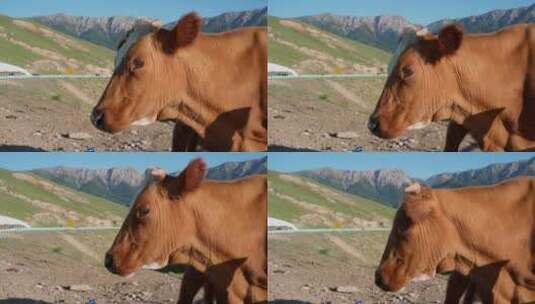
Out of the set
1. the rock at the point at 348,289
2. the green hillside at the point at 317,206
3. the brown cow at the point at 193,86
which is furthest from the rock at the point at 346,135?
the rock at the point at 348,289

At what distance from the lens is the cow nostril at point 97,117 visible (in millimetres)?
4176

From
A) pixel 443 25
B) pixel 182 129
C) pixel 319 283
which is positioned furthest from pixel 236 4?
pixel 319 283

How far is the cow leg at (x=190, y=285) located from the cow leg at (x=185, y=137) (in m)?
0.54

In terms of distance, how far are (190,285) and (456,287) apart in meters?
1.17

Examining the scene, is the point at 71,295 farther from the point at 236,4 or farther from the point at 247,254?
the point at 236,4

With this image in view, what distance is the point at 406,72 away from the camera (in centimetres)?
421

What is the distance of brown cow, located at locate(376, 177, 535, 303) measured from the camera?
13.5 ft

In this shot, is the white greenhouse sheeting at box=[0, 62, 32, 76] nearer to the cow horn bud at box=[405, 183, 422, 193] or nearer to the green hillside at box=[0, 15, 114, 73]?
the green hillside at box=[0, 15, 114, 73]

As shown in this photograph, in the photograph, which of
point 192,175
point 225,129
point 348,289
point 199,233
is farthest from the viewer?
point 348,289

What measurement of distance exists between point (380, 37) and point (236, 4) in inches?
25.9

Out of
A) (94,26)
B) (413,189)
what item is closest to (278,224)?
(413,189)

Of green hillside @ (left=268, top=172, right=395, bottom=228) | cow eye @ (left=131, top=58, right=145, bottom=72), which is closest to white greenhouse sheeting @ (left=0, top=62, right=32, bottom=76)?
cow eye @ (left=131, top=58, right=145, bottom=72)

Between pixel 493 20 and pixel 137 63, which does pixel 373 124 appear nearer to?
pixel 493 20

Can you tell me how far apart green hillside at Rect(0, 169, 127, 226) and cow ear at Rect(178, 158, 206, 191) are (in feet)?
1.39
